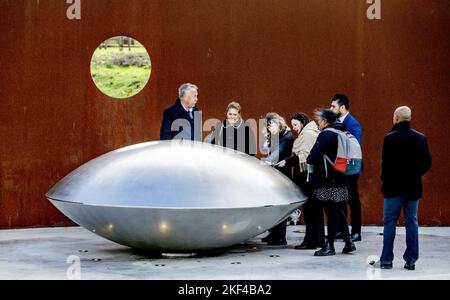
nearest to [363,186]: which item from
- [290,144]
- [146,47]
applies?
[290,144]

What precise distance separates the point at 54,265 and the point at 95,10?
13.8ft

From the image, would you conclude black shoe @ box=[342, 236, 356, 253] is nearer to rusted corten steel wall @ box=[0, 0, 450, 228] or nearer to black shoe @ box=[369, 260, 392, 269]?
black shoe @ box=[369, 260, 392, 269]

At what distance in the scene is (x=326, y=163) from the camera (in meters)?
8.33

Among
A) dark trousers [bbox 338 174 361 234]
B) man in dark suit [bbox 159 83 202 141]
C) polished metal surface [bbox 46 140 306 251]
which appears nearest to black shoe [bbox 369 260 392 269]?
polished metal surface [bbox 46 140 306 251]

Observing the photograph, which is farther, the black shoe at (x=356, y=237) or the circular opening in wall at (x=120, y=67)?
the circular opening in wall at (x=120, y=67)

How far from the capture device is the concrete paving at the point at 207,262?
24.2 ft

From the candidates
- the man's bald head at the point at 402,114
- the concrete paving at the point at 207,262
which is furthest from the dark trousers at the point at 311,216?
the man's bald head at the point at 402,114

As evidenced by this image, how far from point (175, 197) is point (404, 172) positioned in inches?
86.6

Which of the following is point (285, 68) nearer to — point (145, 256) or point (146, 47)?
point (146, 47)

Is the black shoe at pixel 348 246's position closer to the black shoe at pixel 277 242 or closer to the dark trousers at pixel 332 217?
the dark trousers at pixel 332 217

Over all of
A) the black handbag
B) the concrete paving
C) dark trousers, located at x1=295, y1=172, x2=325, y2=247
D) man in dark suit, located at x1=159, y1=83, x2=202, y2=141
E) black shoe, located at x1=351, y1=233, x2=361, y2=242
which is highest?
man in dark suit, located at x1=159, y1=83, x2=202, y2=141

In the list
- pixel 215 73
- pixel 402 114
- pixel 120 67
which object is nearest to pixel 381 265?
pixel 402 114

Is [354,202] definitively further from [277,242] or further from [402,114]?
[402,114]

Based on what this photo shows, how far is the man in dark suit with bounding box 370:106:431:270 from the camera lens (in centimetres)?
749
